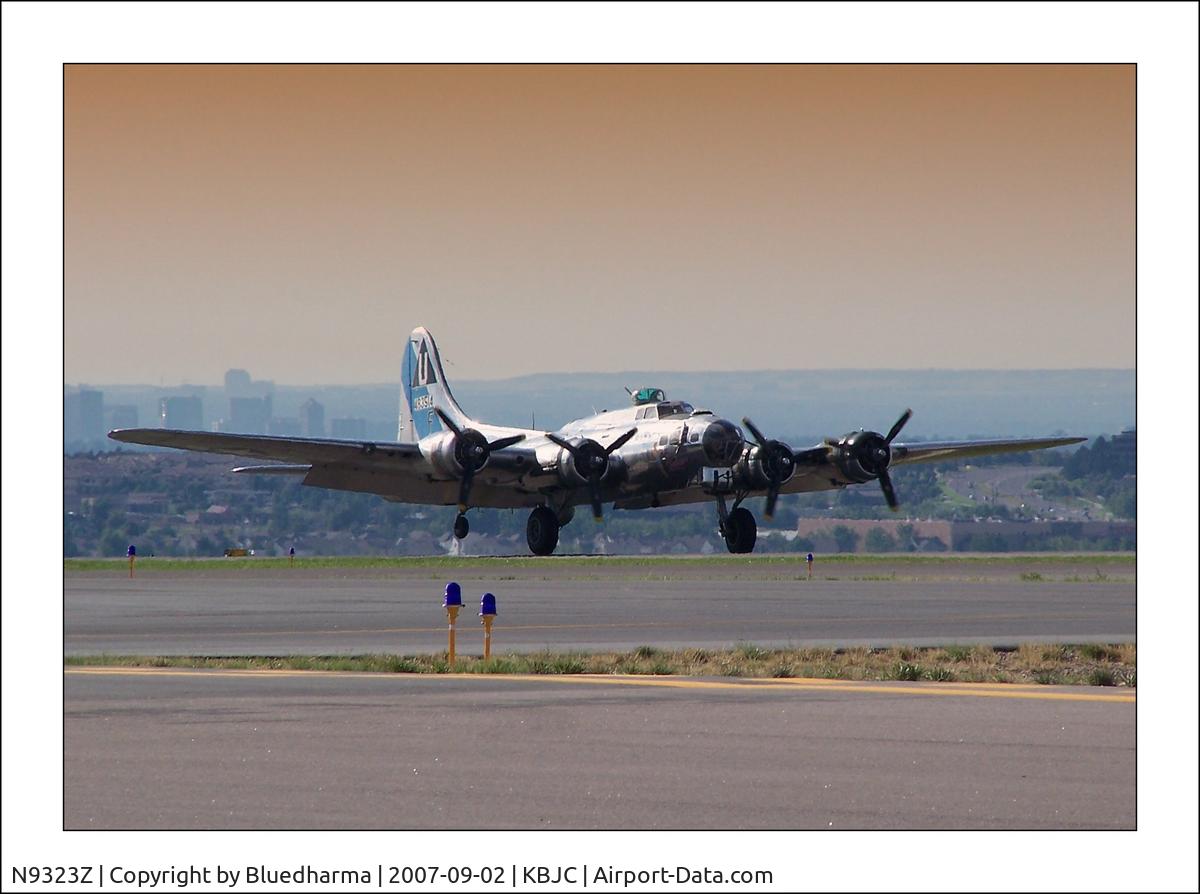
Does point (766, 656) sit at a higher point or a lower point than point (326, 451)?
lower

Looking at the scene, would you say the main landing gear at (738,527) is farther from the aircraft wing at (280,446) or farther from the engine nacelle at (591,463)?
the aircraft wing at (280,446)

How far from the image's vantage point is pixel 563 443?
56594mm

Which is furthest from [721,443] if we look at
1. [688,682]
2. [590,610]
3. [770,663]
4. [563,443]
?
[688,682]

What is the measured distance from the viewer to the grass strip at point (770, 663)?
22.7m

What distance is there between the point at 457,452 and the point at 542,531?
560 cm

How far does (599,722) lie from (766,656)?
8616mm

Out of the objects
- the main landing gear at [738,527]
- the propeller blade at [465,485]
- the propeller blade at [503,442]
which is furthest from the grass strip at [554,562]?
the propeller blade at [465,485]

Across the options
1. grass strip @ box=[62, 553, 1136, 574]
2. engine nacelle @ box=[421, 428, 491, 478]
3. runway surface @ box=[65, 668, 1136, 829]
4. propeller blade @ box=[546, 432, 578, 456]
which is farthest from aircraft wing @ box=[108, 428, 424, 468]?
runway surface @ box=[65, 668, 1136, 829]

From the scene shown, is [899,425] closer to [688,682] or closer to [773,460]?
[773,460]

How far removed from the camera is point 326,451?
54.6 meters

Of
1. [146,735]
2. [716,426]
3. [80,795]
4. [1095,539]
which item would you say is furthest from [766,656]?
[1095,539]

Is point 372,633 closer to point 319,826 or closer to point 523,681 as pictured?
point 523,681

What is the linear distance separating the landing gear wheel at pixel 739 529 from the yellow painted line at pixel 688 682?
3624cm

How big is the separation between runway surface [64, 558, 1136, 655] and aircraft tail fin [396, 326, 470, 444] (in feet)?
41.6
